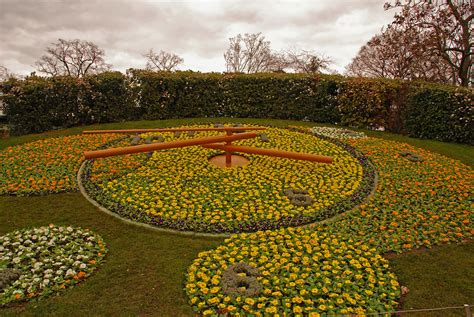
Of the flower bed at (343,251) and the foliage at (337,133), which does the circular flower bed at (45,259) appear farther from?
the foliage at (337,133)

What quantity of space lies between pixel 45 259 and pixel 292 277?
3.58 m

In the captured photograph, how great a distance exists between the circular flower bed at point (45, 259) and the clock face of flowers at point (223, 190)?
1.15 m

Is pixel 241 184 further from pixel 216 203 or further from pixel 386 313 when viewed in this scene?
pixel 386 313

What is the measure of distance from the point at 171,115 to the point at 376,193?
1029 cm

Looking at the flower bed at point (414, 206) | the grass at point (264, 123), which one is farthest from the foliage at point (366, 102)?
the flower bed at point (414, 206)

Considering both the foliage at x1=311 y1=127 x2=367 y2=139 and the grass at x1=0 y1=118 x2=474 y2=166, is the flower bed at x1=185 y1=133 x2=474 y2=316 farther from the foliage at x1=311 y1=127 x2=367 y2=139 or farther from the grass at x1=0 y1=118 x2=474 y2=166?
the foliage at x1=311 y1=127 x2=367 y2=139

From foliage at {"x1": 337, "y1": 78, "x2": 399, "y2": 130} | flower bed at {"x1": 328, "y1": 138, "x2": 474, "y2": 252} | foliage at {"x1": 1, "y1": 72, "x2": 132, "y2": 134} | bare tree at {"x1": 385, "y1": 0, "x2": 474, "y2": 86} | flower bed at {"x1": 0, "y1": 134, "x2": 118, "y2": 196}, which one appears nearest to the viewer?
flower bed at {"x1": 328, "y1": 138, "x2": 474, "y2": 252}

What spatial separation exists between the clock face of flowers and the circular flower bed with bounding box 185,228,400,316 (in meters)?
0.68

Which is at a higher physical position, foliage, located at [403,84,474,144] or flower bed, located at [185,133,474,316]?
foliage, located at [403,84,474,144]

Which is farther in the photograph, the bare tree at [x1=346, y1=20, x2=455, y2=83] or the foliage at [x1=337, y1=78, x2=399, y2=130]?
the bare tree at [x1=346, y1=20, x2=455, y2=83]

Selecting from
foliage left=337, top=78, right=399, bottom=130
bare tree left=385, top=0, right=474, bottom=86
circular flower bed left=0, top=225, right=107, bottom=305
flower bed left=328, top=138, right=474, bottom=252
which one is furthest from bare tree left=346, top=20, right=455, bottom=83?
circular flower bed left=0, top=225, right=107, bottom=305

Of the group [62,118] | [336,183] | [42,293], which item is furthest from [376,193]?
[62,118]

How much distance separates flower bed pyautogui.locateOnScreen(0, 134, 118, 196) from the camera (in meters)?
8.14

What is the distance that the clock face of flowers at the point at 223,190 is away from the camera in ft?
21.9
